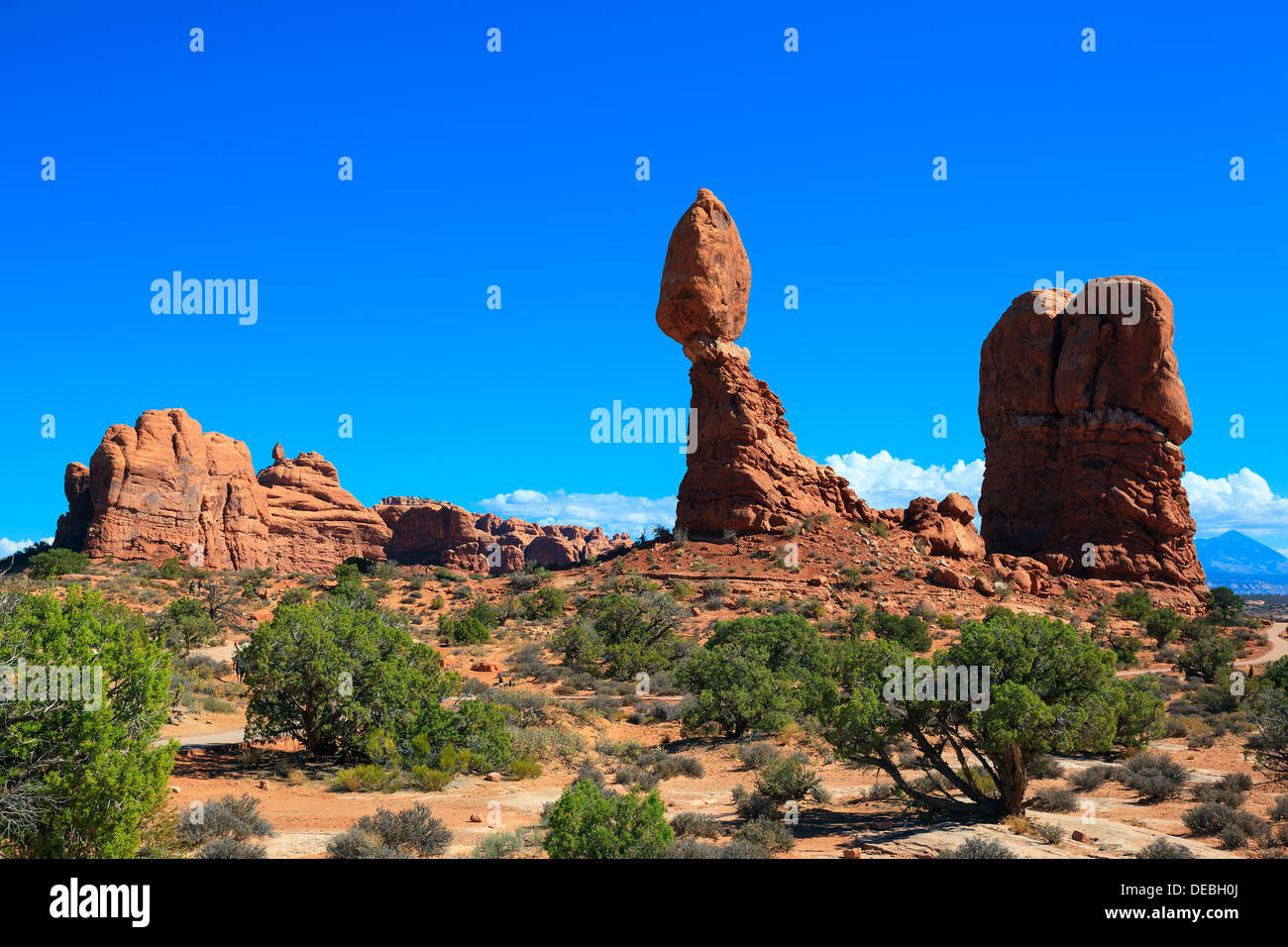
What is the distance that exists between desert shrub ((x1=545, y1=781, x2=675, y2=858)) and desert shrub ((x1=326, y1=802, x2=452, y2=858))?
6.70 feet

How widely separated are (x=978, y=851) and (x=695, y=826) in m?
3.55

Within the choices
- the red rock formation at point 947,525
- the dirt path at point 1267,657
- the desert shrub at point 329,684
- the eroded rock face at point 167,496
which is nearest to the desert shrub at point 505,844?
the desert shrub at point 329,684

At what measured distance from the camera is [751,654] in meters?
21.6

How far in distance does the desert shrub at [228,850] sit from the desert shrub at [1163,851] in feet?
34.3

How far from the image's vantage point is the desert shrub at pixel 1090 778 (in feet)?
47.0

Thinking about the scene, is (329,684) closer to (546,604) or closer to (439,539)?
(546,604)

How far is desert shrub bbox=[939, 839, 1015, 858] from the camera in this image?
939cm

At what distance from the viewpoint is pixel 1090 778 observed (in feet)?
47.8

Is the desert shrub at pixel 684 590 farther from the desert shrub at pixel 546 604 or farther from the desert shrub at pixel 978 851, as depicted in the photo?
the desert shrub at pixel 978 851

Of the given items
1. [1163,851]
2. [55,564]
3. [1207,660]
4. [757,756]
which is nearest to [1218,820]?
[1163,851]

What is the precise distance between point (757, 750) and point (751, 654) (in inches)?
200

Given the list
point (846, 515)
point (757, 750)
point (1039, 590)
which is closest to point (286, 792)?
point (757, 750)
